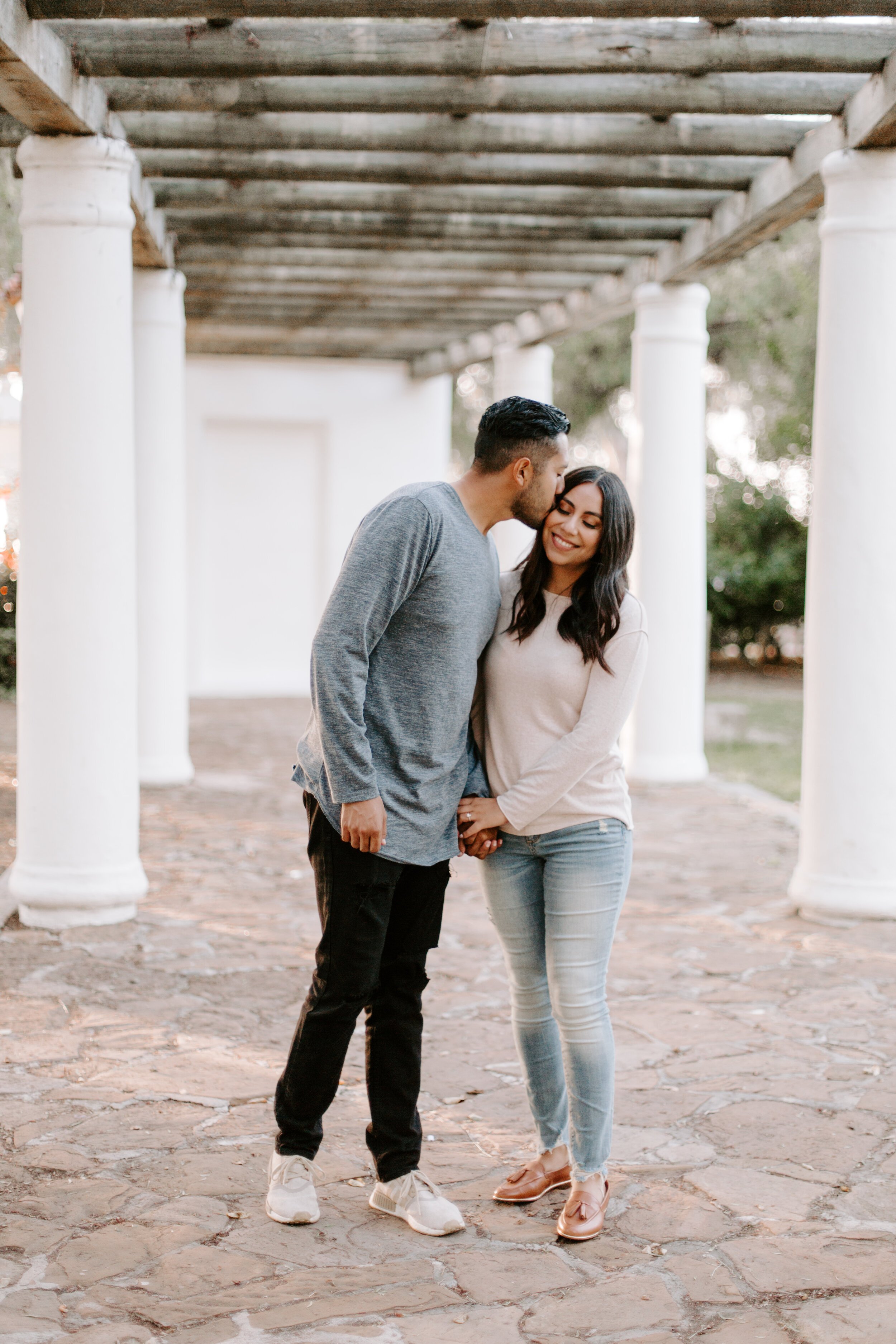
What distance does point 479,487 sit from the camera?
3.17 metres

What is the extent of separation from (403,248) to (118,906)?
4.88 metres

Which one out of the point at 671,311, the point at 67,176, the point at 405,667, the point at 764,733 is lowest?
the point at 764,733

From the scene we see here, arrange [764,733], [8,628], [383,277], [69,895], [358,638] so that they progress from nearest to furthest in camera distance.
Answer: [358,638] → [69,895] → [383,277] → [8,628] → [764,733]

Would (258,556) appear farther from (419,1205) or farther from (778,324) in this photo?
(419,1205)

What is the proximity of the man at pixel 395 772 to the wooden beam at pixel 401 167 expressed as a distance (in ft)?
13.2

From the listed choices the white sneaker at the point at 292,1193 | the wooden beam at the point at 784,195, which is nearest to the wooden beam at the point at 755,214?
the wooden beam at the point at 784,195

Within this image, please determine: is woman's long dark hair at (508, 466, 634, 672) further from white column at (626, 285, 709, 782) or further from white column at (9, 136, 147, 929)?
white column at (626, 285, 709, 782)

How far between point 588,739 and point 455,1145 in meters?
1.36

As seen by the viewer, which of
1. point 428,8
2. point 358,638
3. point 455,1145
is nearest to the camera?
point 358,638

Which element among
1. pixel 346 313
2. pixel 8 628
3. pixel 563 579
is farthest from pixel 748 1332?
pixel 8 628

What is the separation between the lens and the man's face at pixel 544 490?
3.13m

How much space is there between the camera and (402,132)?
628 cm

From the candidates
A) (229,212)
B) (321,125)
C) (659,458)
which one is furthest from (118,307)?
(659,458)

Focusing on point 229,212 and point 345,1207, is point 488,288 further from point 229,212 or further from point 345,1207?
point 345,1207
